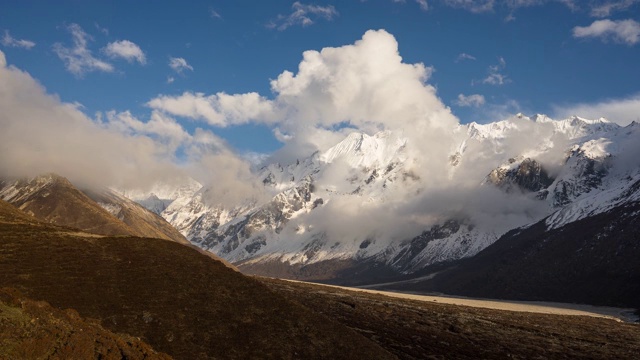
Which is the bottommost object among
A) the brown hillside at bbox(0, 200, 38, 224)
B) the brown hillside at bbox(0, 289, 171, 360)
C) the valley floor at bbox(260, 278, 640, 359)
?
the valley floor at bbox(260, 278, 640, 359)

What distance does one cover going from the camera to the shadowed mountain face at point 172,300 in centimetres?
4653

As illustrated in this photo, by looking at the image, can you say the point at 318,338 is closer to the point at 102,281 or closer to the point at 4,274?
the point at 102,281

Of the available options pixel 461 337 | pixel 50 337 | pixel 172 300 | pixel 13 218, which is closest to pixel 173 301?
pixel 172 300

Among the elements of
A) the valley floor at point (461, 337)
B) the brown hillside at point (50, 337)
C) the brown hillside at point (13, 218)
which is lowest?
the valley floor at point (461, 337)

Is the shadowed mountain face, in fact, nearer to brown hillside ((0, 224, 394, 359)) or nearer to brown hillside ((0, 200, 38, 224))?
brown hillside ((0, 224, 394, 359))

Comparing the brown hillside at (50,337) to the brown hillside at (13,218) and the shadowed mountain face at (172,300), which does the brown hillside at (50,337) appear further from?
the brown hillside at (13,218)

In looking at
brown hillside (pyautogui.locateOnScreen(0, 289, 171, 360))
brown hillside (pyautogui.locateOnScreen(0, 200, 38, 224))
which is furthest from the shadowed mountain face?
brown hillside (pyautogui.locateOnScreen(0, 200, 38, 224))

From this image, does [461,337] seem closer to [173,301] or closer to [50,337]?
[173,301]

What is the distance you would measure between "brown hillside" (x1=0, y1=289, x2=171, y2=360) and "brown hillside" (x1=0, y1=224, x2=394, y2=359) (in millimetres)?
8003

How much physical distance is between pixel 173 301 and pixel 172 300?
0.80 ft

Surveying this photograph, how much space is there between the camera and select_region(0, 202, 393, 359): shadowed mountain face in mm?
46531

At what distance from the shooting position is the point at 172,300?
51.9 m

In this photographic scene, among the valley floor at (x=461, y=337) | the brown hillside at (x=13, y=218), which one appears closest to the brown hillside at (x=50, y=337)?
the valley floor at (x=461, y=337)

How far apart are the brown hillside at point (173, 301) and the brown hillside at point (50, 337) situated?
8003mm
